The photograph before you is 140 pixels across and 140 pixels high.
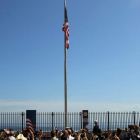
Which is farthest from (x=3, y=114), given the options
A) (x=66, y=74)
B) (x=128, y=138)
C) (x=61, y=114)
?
(x=128, y=138)

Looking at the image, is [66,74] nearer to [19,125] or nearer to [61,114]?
[61,114]

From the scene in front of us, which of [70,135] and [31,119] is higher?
[70,135]

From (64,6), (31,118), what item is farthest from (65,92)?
(64,6)

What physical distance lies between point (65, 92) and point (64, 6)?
5.45 meters

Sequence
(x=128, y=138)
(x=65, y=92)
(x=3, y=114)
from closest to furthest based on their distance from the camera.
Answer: (x=128, y=138)
(x=65, y=92)
(x=3, y=114)

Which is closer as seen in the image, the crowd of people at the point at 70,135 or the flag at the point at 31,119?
the crowd of people at the point at 70,135

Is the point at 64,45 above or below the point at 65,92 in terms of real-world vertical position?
above

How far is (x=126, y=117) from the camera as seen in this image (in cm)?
1747

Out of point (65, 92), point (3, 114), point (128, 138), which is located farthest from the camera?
point (3, 114)

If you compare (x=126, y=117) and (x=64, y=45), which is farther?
(x=126, y=117)

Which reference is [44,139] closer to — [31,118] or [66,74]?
[31,118]

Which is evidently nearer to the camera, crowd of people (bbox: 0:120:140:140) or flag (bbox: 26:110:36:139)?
crowd of people (bbox: 0:120:140:140)

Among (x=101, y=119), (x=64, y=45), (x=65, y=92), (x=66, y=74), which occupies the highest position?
(x=64, y=45)

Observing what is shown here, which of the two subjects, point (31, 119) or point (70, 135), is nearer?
point (70, 135)
